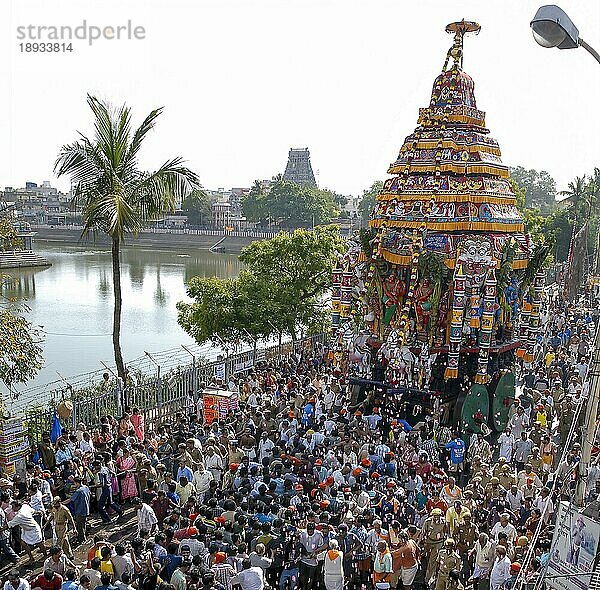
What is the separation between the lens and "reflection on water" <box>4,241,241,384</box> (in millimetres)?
30234

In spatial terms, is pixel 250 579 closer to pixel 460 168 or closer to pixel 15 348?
pixel 15 348

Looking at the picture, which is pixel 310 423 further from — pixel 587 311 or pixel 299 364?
pixel 587 311

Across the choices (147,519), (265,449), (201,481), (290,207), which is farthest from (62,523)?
(290,207)

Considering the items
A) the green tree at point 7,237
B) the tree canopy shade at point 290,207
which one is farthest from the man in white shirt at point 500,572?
the tree canopy shade at point 290,207

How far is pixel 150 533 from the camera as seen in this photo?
8.79 m

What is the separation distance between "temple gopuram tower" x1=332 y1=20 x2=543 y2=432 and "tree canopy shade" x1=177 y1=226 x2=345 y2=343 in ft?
13.4

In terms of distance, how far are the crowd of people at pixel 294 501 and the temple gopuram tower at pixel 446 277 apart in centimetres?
89

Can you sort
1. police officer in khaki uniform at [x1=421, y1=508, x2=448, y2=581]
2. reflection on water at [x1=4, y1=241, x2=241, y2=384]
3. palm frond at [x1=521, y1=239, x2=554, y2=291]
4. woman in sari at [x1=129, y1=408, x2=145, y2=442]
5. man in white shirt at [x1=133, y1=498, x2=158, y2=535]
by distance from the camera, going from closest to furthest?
police officer in khaki uniform at [x1=421, y1=508, x2=448, y2=581] → man in white shirt at [x1=133, y1=498, x2=158, y2=535] → woman in sari at [x1=129, y1=408, x2=145, y2=442] → palm frond at [x1=521, y1=239, x2=554, y2=291] → reflection on water at [x1=4, y1=241, x2=241, y2=384]

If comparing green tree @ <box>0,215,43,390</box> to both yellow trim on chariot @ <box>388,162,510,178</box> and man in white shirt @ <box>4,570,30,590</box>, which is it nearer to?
man in white shirt @ <box>4,570,30,590</box>

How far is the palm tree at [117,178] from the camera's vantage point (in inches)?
546

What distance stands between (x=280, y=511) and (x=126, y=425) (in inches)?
182

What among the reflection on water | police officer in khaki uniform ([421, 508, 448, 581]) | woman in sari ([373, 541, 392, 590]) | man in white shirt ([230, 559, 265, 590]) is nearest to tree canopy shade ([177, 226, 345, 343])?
the reflection on water

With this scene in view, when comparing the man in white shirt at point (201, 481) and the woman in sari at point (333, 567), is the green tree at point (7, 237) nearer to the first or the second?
the man in white shirt at point (201, 481)

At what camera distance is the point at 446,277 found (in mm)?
14484
